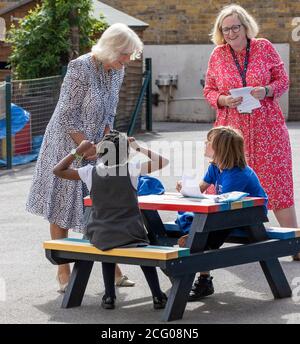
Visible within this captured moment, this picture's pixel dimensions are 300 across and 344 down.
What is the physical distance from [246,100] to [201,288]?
1796 millimetres

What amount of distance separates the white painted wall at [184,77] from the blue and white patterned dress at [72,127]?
710 inches

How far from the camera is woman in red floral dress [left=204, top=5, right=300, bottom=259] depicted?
8320mm

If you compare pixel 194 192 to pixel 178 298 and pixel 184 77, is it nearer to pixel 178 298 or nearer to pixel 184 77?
pixel 178 298

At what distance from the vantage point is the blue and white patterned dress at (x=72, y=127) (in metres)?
7.34

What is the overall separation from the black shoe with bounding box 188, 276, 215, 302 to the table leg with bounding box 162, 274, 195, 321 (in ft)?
1.99

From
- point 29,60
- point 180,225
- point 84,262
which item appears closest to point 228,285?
point 180,225

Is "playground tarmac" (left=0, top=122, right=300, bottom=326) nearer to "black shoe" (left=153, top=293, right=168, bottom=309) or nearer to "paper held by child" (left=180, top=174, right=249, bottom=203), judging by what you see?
"black shoe" (left=153, top=293, right=168, bottom=309)

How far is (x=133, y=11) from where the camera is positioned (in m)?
26.4

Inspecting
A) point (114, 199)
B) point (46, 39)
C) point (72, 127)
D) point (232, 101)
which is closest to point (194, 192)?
point (114, 199)

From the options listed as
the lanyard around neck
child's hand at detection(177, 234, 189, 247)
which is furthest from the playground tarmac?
the lanyard around neck

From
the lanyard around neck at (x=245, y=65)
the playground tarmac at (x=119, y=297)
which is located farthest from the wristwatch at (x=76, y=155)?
the lanyard around neck at (x=245, y=65)

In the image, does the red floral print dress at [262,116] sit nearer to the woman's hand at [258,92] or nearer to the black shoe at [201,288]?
the woman's hand at [258,92]

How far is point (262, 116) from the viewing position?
27.8 feet
